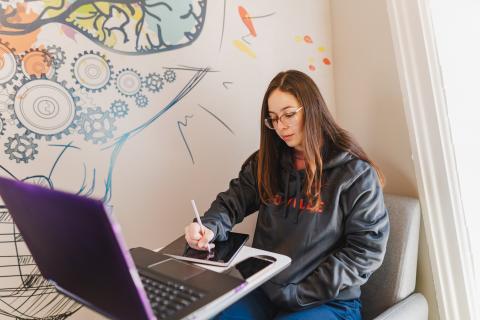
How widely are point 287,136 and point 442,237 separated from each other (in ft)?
1.94

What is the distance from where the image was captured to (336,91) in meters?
1.58

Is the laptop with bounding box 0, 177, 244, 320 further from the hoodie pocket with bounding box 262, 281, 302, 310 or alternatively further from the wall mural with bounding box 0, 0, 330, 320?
the wall mural with bounding box 0, 0, 330, 320

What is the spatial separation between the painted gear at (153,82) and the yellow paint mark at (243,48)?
34cm

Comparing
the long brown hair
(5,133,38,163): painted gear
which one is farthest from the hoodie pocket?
(5,133,38,163): painted gear

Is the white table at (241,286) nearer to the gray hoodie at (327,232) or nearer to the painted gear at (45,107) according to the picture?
the gray hoodie at (327,232)

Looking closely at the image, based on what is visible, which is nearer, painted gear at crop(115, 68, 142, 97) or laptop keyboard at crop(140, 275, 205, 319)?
laptop keyboard at crop(140, 275, 205, 319)

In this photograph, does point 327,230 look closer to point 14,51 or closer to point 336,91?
point 336,91

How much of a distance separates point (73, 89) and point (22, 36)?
0.21 meters

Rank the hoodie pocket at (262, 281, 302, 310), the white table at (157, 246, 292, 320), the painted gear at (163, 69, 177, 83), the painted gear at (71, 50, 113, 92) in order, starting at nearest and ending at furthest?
the white table at (157, 246, 292, 320)
the hoodie pocket at (262, 281, 302, 310)
the painted gear at (71, 50, 113, 92)
the painted gear at (163, 69, 177, 83)

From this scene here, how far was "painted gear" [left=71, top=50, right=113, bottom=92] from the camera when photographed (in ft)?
3.89

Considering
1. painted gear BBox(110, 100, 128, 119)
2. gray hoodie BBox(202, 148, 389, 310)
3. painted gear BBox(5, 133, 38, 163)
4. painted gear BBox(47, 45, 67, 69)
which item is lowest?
gray hoodie BBox(202, 148, 389, 310)

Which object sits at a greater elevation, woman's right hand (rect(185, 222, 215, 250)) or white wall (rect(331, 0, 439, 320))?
white wall (rect(331, 0, 439, 320))

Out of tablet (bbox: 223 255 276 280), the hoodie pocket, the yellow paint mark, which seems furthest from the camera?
the yellow paint mark

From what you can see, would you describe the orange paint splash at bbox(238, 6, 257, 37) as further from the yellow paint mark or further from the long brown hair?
the long brown hair
